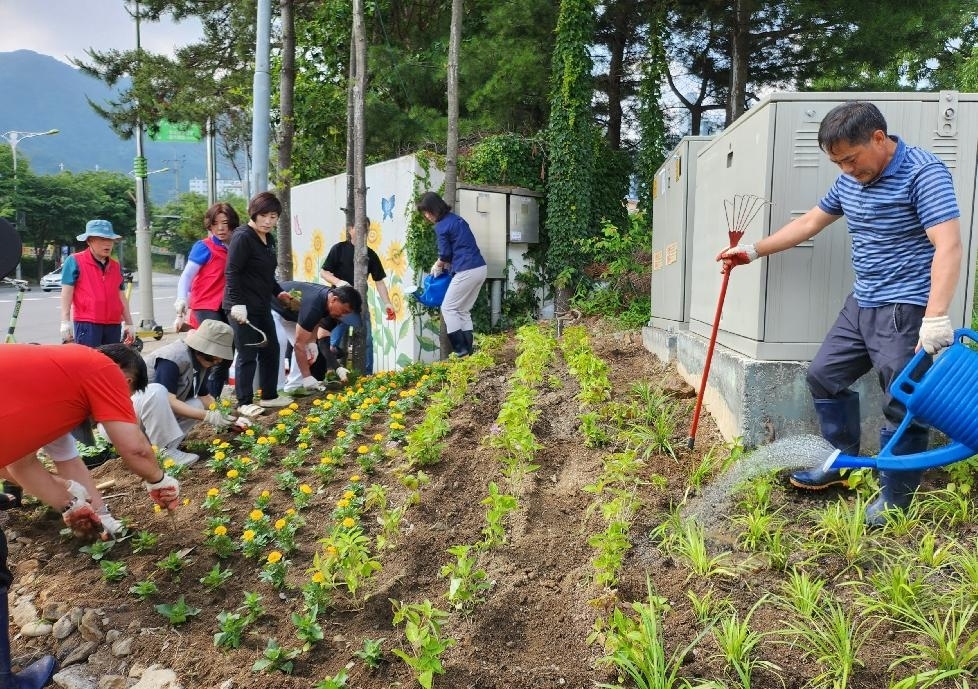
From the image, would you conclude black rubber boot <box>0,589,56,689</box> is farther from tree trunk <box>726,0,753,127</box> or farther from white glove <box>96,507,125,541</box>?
tree trunk <box>726,0,753,127</box>

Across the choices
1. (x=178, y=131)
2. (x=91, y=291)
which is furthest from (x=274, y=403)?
(x=178, y=131)

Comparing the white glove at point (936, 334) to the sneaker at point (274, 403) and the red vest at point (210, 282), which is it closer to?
the sneaker at point (274, 403)

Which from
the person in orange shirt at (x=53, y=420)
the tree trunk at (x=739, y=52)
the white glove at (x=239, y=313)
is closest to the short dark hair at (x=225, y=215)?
the white glove at (x=239, y=313)

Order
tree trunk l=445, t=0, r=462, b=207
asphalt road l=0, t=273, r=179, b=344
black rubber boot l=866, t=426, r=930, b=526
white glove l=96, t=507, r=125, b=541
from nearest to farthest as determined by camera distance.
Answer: black rubber boot l=866, t=426, r=930, b=526 < white glove l=96, t=507, r=125, b=541 < tree trunk l=445, t=0, r=462, b=207 < asphalt road l=0, t=273, r=179, b=344

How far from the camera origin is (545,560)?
9.78 feet

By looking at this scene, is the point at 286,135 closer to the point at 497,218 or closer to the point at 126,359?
the point at 497,218

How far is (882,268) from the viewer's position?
2977 millimetres

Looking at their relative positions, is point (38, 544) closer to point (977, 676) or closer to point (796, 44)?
point (977, 676)

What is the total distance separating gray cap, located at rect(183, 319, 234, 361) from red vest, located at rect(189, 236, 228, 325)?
0.69m

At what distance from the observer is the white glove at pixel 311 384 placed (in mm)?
6656

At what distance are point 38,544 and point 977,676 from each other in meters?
4.18

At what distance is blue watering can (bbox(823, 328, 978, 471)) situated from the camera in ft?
8.14

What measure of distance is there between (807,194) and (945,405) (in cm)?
132

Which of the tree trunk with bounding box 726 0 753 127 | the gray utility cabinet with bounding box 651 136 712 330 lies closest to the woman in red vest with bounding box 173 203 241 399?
the gray utility cabinet with bounding box 651 136 712 330
